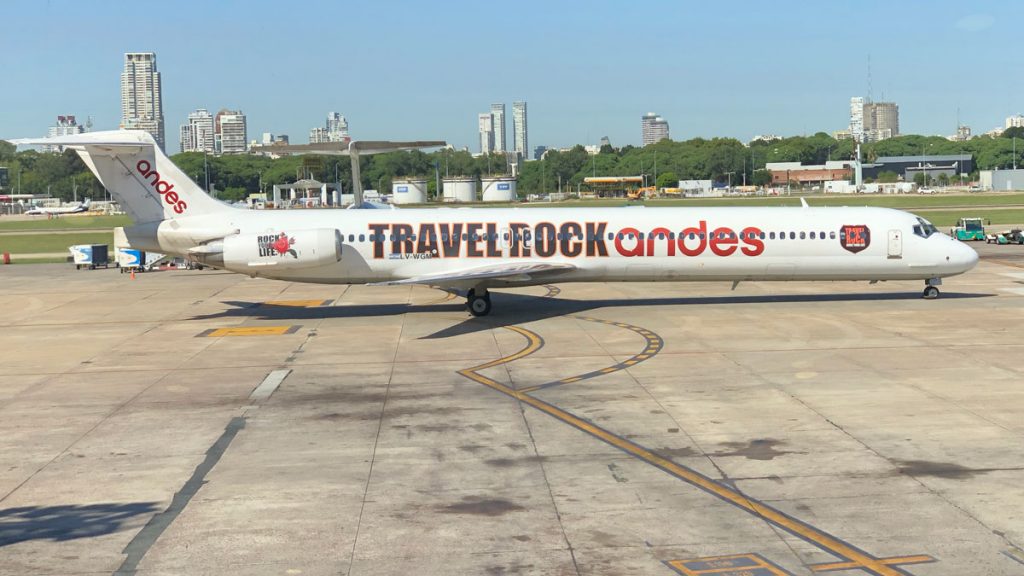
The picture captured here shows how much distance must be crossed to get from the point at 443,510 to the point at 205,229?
20.8 metres

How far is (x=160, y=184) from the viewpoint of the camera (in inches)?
1243

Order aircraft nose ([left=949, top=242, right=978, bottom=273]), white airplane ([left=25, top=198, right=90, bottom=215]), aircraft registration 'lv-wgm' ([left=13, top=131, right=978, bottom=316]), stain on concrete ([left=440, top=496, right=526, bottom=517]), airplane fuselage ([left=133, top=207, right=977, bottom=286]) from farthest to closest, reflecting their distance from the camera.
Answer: white airplane ([left=25, top=198, right=90, bottom=215])
aircraft nose ([left=949, top=242, right=978, bottom=273])
airplane fuselage ([left=133, top=207, right=977, bottom=286])
aircraft registration 'lv-wgm' ([left=13, top=131, right=978, bottom=316])
stain on concrete ([left=440, top=496, right=526, bottom=517])

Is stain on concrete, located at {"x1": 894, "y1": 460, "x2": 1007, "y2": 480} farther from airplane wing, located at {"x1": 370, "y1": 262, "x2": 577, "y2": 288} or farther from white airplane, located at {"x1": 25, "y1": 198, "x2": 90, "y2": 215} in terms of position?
white airplane, located at {"x1": 25, "y1": 198, "x2": 90, "y2": 215}

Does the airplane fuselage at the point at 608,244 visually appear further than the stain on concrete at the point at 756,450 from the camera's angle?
Yes

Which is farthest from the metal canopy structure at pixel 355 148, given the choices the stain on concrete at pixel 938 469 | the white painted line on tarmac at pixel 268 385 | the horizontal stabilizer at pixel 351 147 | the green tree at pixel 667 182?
the green tree at pixel 667 182

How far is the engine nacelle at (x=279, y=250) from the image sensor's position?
30.8 meters

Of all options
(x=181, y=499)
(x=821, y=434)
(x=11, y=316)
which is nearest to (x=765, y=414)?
(x=821, y=434)

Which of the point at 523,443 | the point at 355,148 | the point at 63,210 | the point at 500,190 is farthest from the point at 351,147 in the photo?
the point at 63,210

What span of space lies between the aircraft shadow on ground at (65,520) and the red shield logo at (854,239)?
24.6m

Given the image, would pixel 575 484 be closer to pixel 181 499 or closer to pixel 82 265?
pixel 181 499

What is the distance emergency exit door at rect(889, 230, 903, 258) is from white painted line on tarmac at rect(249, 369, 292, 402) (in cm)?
2012

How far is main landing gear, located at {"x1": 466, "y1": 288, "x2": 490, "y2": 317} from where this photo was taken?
3161 cm

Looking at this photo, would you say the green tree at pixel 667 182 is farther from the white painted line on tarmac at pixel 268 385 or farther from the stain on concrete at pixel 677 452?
the stain on concrete at pixel 677 452

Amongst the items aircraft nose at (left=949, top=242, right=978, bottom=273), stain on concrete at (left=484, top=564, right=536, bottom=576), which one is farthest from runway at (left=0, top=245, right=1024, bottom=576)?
aircraft nose at (left=949, top=242, right=978, bottom=273)
